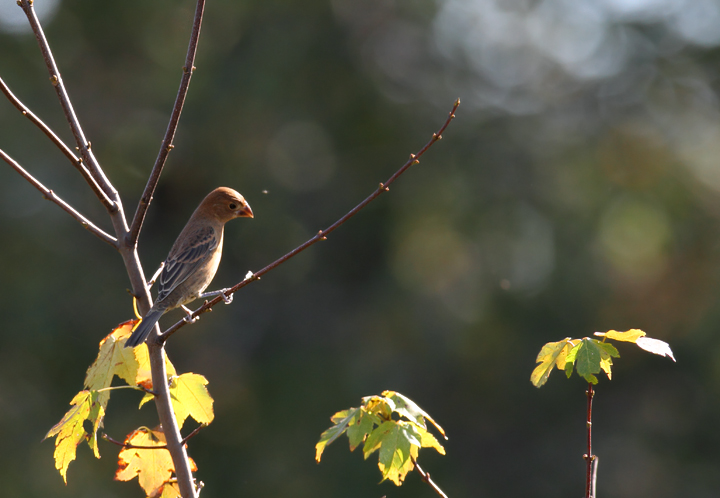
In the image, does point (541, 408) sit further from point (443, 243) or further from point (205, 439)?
point (205, 439)

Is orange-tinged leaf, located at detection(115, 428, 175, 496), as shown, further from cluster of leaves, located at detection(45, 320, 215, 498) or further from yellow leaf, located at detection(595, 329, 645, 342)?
yellow leaf, located at detection(595, 329, 645, 342)

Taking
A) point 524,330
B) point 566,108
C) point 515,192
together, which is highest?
point 566,108

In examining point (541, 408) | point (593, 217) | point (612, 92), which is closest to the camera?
point (593, 217)


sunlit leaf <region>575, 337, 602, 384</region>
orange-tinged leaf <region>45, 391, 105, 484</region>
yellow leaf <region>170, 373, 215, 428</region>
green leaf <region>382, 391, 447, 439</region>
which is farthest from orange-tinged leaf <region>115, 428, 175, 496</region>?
sunlit leaf <region>575, 337, 602, 384</region>

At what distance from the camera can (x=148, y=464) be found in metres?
2.83

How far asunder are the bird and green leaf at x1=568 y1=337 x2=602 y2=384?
2.28 metres

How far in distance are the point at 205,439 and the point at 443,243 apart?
542 cm

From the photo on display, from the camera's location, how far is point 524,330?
10.9 m

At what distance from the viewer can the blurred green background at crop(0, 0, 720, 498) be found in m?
10.5

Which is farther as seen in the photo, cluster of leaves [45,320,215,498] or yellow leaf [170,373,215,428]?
yellow leaf [170,373,215,428]

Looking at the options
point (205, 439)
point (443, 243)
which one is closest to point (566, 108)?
point (443, 243)

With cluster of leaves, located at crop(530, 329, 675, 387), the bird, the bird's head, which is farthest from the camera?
the bird's head

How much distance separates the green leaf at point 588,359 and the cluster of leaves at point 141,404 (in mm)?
1434

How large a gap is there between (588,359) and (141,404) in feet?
5.82
